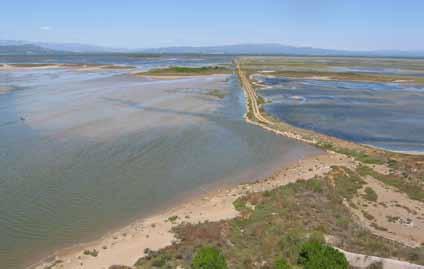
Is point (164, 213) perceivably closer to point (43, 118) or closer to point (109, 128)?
point (109, 128)

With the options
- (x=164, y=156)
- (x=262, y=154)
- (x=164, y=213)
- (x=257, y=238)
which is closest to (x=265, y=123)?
(x=262, y=154)

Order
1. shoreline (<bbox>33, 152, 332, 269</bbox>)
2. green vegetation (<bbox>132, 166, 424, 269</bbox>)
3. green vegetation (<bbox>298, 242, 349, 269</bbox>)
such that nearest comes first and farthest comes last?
green vegetation (<bbox>298, 242, 349, 269</bbox>), green vegetation (<bbox>132, 166, 424, 269</bbox>), shoreline (<bbox>33, 152, 332, 269</bbox>)

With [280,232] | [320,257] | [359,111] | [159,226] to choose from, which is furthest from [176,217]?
[359,111]

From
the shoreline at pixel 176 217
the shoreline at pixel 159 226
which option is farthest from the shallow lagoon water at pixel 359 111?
the shoreline at pixel 159 226

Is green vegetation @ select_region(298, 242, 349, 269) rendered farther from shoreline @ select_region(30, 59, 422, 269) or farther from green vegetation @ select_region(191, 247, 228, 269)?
shoreline @ select_region(30, 59, 422, 269)

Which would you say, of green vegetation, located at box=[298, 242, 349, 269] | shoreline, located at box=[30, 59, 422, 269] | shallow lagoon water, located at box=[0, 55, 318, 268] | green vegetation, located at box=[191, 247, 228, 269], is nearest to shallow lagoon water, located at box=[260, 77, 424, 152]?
shallow lagoon water, located at box=[0, 55, 318, 268]

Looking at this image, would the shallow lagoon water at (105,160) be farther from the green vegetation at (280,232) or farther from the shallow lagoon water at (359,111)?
the shallow lagoon water at (359,111)
